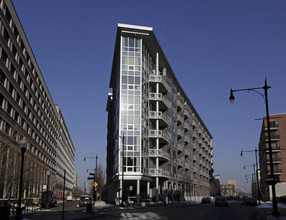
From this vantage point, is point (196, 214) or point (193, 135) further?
point (193, 135)

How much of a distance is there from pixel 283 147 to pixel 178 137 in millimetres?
29199

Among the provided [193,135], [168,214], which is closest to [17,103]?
[168,214]

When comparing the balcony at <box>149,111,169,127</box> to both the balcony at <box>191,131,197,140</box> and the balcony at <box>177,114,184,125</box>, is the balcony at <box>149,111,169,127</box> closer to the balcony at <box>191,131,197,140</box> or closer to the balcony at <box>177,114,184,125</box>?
the balcony at <box>177,114,184,125</box>

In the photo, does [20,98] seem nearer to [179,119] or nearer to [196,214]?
[179,119]

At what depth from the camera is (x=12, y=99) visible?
5275 centimetres

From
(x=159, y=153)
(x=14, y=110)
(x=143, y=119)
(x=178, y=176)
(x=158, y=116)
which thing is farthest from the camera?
(x=178, y=176)

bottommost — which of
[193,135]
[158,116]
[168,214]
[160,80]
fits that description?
[168,214]

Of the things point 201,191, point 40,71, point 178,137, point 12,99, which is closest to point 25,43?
point 12,99

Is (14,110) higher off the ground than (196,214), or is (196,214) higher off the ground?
(14,110)

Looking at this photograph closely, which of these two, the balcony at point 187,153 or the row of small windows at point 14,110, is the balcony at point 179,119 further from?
the row of small windows at point 14,110

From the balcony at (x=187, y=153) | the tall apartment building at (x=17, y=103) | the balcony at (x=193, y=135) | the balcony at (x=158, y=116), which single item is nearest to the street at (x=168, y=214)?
the tall apartment building at (x=17, y=103)

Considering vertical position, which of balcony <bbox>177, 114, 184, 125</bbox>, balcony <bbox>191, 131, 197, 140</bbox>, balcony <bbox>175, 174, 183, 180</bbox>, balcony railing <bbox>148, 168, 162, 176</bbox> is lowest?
balcony <bbox>175, 174, 183, 180</bbox>

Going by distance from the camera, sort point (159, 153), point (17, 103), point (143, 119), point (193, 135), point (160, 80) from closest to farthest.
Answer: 1. point (17, 103)
2. point (143, 119)
3. point (159, 153)
4. point (160, 80)
5. point (193, 135)

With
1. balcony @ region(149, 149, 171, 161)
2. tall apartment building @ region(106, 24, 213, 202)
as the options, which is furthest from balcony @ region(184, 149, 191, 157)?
balcony @ region(149, 149, 171, 161)
